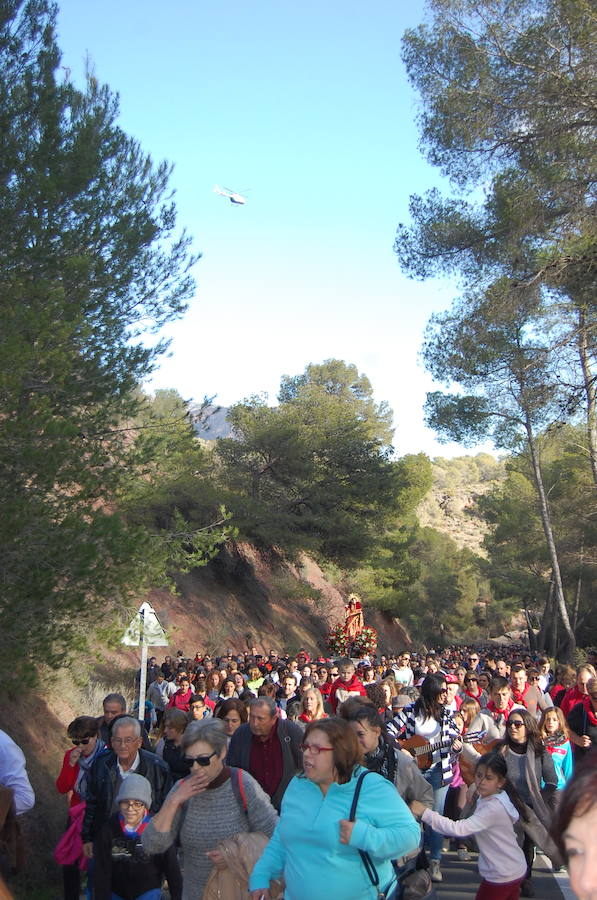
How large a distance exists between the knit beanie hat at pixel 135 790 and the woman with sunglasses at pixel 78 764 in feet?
2.87

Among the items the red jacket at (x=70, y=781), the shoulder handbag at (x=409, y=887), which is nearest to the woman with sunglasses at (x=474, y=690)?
the red jacket at (x=70, y=781)

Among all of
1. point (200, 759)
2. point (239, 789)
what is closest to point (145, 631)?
point (239, 789)

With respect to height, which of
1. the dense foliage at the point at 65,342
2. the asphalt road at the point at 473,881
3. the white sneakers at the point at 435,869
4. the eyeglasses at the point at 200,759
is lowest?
the asphalt road at the point at 473,881

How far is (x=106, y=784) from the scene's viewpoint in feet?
16.6

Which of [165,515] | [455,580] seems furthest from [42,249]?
[455,580]

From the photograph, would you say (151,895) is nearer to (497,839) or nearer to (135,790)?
(135,790)

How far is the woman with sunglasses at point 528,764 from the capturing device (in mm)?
6445

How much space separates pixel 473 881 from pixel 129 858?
12.8ft

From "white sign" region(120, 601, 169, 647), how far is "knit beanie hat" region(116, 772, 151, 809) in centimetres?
506

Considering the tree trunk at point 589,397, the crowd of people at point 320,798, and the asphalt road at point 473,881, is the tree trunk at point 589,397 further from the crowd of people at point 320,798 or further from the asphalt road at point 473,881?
the asphalt road at point 473,881

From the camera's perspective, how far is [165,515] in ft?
93.1

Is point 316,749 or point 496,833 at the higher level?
point 316,749

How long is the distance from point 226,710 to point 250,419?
85.4 ft

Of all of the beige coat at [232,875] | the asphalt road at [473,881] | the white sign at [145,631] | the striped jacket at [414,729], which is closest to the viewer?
the beige coat at [232,875]
